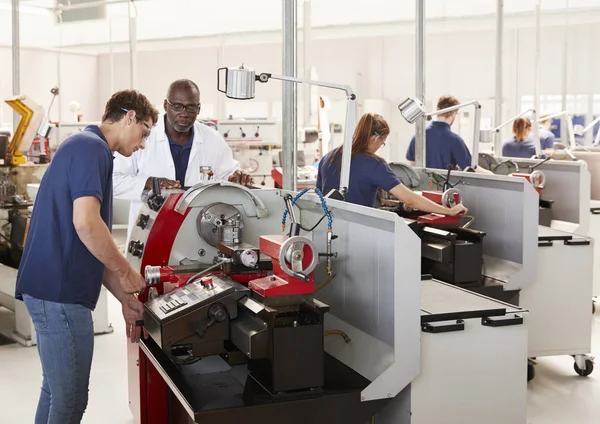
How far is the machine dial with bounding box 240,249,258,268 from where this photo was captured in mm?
2041

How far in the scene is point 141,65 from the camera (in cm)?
1059

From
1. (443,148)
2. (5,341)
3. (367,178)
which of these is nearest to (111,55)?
(5,341)

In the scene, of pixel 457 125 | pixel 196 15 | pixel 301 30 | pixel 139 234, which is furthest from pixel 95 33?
pixel 139 234

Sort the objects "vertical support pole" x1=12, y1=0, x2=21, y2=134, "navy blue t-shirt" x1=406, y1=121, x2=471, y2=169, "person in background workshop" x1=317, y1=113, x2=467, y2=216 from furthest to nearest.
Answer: "vertical support pole" x1=12, y1=0, x2=21, y2=134 < "navy blue t-shirt" x1=406, y1=121, x2=471, y2=169 < "person in background workshop" x1=317, y1=113, x2=467, y2=216

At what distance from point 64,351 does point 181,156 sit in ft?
3.94

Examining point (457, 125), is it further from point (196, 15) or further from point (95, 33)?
point (95, 33)

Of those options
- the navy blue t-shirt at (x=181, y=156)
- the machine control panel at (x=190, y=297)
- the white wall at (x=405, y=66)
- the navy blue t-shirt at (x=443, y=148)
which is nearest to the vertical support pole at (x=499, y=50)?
the navy blue t-shirt at (x=443, y=148)

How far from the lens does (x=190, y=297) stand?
6.09 feet

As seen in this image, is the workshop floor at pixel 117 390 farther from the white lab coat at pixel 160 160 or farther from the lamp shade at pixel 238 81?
the lamp shade at pixel 238 81

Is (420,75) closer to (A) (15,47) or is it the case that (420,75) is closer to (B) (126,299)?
(B) (126,299)

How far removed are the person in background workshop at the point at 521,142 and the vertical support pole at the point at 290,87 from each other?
11.6 ft

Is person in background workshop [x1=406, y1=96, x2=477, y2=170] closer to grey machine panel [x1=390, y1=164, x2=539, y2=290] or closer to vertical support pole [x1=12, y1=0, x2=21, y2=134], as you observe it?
grey machine panel [x1=390, y1=164, x2=539, y2=290]

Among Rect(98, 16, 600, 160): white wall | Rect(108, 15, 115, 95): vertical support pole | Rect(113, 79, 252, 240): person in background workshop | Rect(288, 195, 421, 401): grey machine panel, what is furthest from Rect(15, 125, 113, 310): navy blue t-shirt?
Rect(108, 15, 115, 95): vertical support pole

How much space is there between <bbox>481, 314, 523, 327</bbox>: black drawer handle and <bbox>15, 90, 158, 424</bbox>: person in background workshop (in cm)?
99
